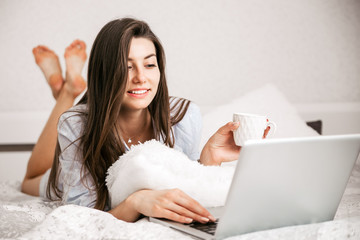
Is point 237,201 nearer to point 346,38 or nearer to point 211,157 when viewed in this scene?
point 211,157

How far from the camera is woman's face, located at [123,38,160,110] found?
1353mm

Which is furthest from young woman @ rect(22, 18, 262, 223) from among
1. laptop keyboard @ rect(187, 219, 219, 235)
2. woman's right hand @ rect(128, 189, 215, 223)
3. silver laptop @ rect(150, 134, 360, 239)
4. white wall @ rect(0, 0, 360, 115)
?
white wall @ rect(0, 0, 360, 115)

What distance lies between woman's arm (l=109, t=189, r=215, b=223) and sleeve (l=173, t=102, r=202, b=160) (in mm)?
563

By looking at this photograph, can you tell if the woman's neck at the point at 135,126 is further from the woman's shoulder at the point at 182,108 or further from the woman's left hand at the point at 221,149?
the woman's left hand at the point at 221,149

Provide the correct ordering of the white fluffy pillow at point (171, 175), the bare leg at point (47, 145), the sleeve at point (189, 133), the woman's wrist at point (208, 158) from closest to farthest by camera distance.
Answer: the white fluffy pillow at point (171, 175), the woman's wrist at point (208, 158), the sleeve at point (189, 133), the bare leg at point (47, 145)

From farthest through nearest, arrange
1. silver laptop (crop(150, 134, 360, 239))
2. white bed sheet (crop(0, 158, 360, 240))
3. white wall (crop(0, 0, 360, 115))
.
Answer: white wall (crop(0, 0, 360, 115))
white bed sheet (crop(0, 158, 360, 240))
silver laptop (crop(150, 134, 360, 239))

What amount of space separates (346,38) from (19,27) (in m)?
1.99

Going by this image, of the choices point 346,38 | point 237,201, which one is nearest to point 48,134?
point 237,201

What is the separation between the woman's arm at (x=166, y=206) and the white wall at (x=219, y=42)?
57.0 inches

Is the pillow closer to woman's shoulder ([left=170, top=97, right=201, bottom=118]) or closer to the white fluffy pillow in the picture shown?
woman's shoulder ([left=170, top=97, right=201, bottom=118])

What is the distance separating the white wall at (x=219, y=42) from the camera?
7.79 feet

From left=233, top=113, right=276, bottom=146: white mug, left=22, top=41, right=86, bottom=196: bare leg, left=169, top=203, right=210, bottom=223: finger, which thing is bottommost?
left=22, top=41, right=86, bottom=196: bare leg

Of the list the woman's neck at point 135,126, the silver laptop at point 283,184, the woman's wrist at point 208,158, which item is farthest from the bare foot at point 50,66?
the silver laptop at point 283,184

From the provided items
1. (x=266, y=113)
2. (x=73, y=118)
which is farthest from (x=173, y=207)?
(x=266, y=113)
